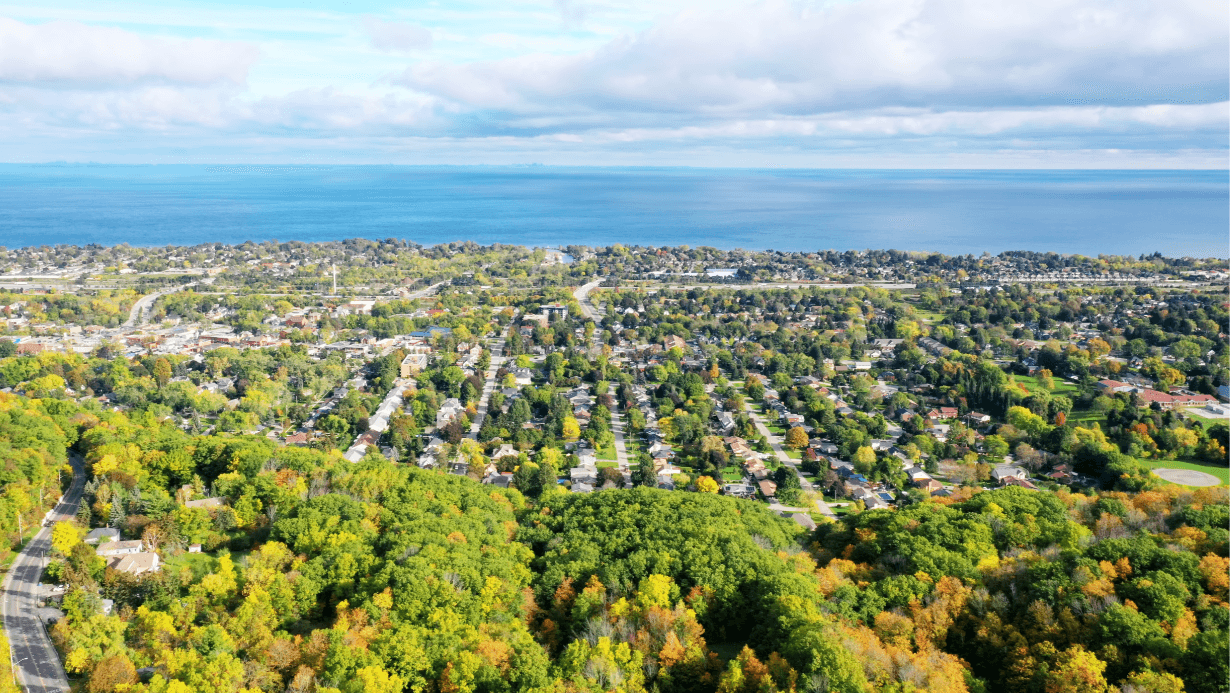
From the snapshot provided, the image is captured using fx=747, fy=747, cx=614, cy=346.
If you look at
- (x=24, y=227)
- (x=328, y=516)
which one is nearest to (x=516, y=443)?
(x=328, y=516)

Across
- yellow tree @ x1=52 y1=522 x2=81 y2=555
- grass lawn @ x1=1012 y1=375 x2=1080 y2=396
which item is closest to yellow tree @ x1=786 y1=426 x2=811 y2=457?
grass lawn @ x1=1012 y1=375 x2=1080 y2=396

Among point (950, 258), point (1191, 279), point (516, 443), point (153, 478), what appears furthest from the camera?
point (950, 258)

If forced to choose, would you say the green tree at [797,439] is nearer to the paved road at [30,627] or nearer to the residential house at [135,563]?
the residential house at [135,563]

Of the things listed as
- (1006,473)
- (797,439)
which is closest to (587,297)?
(797,439)

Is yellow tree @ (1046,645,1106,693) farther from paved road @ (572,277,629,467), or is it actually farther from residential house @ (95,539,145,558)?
residential house @ (95,539,145,558)

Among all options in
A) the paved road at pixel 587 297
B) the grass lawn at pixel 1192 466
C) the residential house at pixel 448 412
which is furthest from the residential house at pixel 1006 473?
the paved road at pixel 587 297

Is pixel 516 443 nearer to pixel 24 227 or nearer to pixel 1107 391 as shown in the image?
pixel 1107 391

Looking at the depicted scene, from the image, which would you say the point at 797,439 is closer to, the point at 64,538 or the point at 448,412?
the point at 448,412
